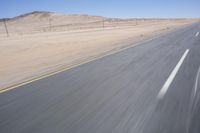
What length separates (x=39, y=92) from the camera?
20.0 feet

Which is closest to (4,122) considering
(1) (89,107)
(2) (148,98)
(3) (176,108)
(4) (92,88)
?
(1) (89,107)

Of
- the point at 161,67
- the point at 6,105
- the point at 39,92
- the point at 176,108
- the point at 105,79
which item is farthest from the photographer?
the point at 161,67

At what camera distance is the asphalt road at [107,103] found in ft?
13.0

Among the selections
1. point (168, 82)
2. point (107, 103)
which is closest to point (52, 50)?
point (168, 82)

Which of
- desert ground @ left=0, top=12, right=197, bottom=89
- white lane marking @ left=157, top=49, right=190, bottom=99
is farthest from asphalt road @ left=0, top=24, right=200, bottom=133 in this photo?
desert ground @ left=0, top=12, right=197, bottom=89

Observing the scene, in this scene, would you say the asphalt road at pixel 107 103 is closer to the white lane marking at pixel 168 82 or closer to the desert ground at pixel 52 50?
the white lane marking at pixel 168 82

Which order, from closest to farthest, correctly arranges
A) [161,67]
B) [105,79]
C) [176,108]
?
1. [176,108]
2. [105,79]
3. [161,67]

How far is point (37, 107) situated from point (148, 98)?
8.98 ft

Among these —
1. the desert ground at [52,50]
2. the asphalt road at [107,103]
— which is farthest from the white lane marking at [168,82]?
the desert ground at [52,50]

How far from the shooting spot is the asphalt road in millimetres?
3953

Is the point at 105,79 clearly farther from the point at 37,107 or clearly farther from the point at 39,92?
the point at 37,107

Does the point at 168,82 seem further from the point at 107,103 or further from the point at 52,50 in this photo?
the point at 52,50

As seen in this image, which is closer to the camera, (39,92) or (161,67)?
(39,92)

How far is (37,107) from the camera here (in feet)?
16.2
